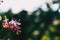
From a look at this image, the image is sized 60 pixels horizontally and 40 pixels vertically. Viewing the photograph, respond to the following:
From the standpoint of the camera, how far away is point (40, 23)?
88.7 inches

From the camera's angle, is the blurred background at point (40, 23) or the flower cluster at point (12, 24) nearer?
the blurred background at point (40, 23)

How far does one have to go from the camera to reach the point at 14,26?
234 cm

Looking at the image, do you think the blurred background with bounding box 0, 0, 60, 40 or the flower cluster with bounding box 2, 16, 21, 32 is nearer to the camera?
the blurred background with bounding box 0, 0, 60, 40

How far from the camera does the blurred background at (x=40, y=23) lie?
7.24 feet

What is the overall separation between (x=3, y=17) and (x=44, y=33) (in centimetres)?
42

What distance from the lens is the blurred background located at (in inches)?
86.9

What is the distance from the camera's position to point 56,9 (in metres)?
2.21

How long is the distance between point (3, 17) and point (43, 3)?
40cm

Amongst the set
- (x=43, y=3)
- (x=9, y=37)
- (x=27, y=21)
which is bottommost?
(x=9, y=37)

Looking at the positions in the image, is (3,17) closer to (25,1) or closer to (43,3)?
(25,1)

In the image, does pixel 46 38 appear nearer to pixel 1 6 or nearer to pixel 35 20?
pixel 35 20

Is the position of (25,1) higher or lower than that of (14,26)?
higher

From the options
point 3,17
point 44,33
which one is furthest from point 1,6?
point 44,33

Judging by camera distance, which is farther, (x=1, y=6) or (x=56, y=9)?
(x=1, y=6)
